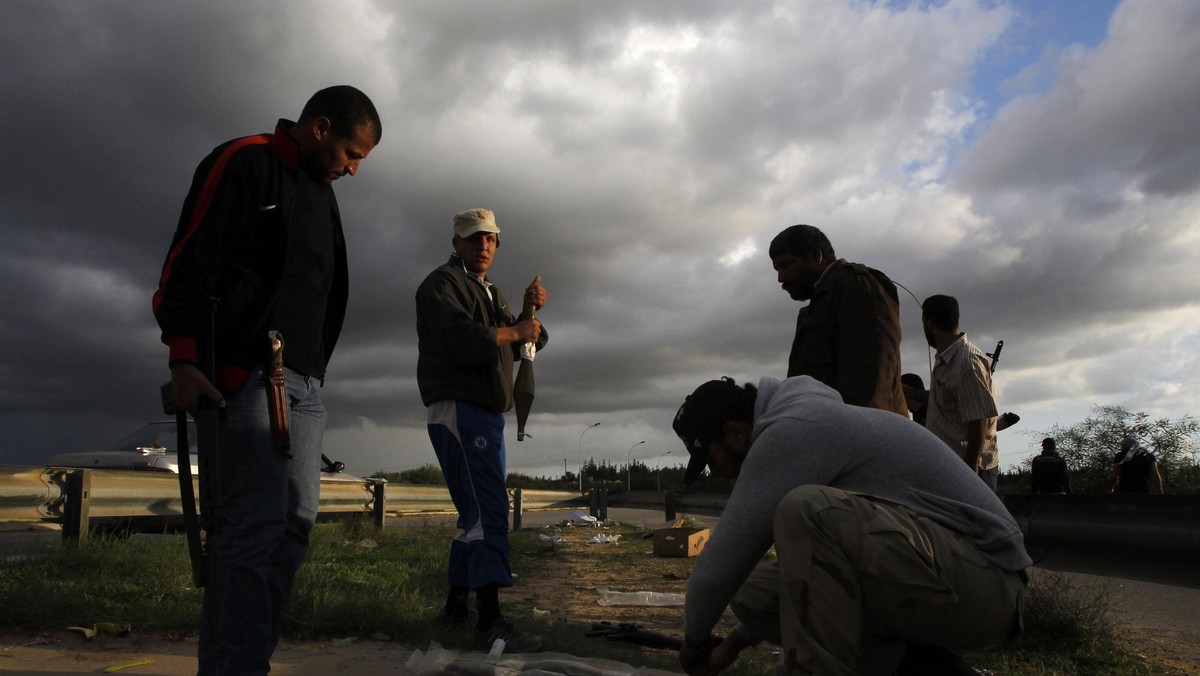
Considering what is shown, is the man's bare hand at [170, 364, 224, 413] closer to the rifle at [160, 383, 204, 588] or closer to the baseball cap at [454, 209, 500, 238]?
the rifle at [160, 383, 204, 588]

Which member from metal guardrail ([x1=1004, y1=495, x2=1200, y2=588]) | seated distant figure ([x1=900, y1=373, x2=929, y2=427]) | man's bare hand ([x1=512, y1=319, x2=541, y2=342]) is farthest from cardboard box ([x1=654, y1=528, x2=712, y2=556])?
man's bare hand ([x1=512, y1=319, x2=541, y2=342])

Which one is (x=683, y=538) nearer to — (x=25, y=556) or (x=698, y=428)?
(x=25, y=556)

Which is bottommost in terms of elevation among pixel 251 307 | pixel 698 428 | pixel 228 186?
pixel 698 428

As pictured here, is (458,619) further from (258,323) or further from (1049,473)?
(1049,473)

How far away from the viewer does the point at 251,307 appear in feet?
8.57

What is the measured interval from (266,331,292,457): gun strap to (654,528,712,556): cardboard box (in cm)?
642

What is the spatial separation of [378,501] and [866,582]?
9255 millimetres

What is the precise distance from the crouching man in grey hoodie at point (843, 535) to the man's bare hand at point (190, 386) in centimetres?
138

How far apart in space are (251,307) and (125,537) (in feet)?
14.9

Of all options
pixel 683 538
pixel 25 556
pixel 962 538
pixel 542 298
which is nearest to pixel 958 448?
pixel 542 298

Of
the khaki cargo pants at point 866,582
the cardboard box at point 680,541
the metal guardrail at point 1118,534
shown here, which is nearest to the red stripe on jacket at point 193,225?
the khaki cargo pants at point 866,582

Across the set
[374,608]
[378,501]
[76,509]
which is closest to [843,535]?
[374,608]

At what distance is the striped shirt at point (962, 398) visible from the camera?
16.5 ft

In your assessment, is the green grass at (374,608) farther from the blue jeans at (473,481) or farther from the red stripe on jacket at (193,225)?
the red stripe on jacket at (193,225)
